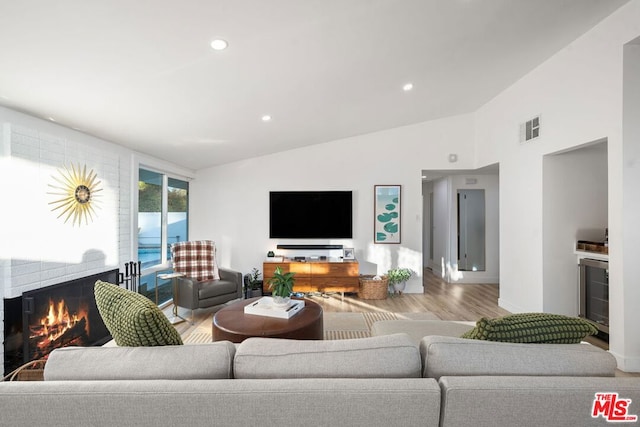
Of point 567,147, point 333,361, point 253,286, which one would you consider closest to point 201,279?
point 253,286

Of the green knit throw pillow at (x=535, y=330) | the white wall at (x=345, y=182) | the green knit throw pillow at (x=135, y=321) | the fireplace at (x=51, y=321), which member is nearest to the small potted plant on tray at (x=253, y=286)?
the white wall at (x=345, y=182)

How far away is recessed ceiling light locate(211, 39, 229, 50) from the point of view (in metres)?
2.07

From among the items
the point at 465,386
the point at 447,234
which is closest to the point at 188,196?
the point at 447,234

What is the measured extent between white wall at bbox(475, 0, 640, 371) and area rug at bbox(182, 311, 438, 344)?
155cm

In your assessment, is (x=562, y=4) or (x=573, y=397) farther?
(x=562, y=4)

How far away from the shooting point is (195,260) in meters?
4.39

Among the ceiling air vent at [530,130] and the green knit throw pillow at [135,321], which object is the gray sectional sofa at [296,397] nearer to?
the green knit throw pillow at [135,321]

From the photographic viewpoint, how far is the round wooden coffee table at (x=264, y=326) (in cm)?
235

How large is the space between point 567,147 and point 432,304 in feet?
8.87

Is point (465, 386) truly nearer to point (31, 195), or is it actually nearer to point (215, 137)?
point (31, 195)

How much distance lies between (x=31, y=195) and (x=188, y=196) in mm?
3122

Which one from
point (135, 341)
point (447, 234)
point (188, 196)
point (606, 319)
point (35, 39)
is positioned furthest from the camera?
point (447, 234)

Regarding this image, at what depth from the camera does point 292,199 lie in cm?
550

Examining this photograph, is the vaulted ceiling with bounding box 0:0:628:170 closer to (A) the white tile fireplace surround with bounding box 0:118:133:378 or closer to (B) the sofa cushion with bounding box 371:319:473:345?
(A) the white tile fireplace surround with bounding box 0:118:133:378
